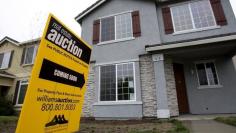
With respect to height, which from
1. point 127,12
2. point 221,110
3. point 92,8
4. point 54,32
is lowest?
point 221,110

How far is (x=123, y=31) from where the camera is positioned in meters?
9.55

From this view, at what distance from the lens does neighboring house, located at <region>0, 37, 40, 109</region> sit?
1319cm

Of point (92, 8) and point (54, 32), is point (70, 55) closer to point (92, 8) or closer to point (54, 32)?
point (54, 32)

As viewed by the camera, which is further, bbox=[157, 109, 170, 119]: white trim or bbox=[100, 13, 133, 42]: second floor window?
bbox=[100, 13, 133, 42]: second floor window

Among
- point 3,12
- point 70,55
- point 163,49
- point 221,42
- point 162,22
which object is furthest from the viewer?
point 3,12

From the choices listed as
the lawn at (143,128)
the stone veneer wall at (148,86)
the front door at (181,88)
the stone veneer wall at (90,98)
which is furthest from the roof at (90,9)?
the lawn at (143,128)

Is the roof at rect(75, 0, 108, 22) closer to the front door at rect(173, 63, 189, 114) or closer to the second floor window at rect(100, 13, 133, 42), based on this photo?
the second floor window at rect(100, 13, 133, 42)

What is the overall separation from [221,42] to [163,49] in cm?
245

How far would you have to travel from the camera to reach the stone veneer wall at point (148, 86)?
7610 mm

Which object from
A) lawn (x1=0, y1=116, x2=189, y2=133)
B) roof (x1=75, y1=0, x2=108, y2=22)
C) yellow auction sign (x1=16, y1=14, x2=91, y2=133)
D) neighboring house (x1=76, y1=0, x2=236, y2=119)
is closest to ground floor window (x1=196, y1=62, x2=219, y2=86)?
neighboring house (x1=76, y1=0, x2=236, y2=119)

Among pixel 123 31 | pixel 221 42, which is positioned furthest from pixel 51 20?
pixel 123 31

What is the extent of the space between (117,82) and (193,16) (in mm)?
5564

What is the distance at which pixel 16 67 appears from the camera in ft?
46.5

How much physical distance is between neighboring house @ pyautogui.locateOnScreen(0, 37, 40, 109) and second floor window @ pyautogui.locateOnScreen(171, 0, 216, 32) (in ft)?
37.4
